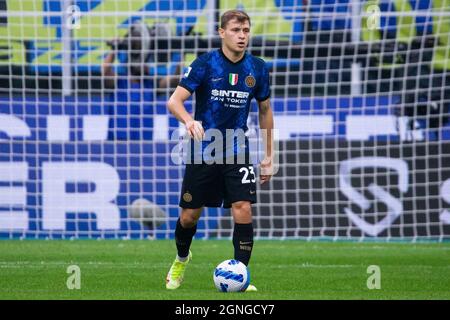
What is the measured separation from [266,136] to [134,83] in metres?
6.61

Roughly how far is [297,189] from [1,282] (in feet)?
Answer: 22.5

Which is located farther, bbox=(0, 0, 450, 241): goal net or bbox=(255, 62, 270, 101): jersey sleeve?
bbox=(0, 0, 450, 241): goal net

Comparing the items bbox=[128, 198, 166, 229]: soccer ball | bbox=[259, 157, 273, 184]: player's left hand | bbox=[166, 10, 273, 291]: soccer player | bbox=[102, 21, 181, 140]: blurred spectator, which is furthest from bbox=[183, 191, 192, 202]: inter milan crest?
bbox=[102, 21, 181, 140]: blurred spectator

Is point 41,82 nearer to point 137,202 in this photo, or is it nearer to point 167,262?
point 137,202

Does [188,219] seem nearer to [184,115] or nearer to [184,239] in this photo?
[184,239]

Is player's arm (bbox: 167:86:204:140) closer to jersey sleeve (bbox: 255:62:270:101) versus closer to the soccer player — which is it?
the soccer player

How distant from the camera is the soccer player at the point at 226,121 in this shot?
8727 mm

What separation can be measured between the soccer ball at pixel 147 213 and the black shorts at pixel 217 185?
6.24 metres

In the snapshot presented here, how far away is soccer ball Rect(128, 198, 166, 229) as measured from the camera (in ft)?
49.6

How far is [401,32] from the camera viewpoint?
1566 centimetres

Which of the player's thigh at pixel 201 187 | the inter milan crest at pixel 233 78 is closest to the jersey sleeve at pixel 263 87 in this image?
the inter milan crest at pixel 233 78

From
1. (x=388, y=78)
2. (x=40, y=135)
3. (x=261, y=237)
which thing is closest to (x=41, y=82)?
(x=40, y=135)

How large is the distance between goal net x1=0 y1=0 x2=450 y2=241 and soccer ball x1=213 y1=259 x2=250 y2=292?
21.3ft
